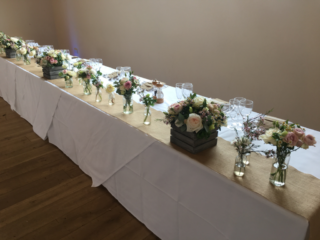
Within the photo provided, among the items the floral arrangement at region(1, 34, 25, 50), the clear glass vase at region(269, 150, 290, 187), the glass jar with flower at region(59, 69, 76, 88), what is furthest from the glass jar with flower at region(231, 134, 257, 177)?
the floral arrangement at region(1, 34, 25, 50)

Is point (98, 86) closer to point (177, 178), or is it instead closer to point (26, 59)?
point (177, 178)

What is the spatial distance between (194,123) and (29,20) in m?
6.59

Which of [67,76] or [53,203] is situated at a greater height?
[67,76]

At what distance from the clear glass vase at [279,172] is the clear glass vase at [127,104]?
104 centimetres

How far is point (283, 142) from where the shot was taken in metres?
0.99

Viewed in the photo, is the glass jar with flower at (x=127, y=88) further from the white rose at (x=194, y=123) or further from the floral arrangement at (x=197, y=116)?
the white rose at (x=194, y=123)

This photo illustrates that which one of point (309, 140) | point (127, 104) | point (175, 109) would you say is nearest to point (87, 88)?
point (127, 104)

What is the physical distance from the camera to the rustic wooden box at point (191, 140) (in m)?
1.31

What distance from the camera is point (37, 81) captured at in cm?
274

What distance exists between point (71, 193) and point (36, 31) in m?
5.74

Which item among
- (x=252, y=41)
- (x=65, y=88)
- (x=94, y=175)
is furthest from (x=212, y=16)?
(x=94, y=175)

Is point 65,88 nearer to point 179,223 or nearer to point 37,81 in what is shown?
point 37,81

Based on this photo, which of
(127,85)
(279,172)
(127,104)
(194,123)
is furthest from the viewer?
(127,104)

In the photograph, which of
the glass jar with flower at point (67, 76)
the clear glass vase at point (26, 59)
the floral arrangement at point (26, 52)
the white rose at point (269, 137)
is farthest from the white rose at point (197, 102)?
the clear glass vase at point (26, 59)
